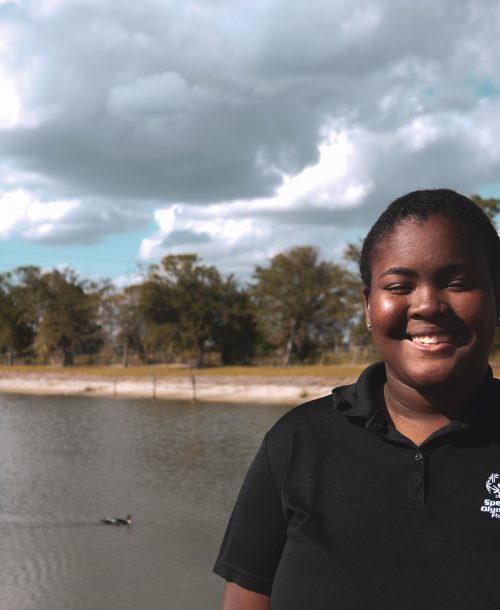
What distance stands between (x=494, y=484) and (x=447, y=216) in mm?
672

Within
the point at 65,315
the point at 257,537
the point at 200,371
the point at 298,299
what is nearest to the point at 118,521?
the point at 257,537

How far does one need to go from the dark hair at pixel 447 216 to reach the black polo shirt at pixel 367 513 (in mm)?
358

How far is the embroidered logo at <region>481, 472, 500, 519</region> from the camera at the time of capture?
63.8 inches

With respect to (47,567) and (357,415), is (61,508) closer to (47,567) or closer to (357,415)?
(47,567)

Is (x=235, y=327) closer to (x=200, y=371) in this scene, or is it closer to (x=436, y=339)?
(x=200, y=371)

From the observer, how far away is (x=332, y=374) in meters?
45.9

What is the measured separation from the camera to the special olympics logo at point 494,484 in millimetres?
1638

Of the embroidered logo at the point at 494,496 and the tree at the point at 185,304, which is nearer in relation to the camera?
the embroidered logo at the point at 494,496

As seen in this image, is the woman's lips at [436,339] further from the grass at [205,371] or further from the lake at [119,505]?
the grass at [205,371]

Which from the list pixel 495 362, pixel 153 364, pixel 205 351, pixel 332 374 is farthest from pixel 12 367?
pixel 495 362

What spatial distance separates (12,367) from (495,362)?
48.3 meters

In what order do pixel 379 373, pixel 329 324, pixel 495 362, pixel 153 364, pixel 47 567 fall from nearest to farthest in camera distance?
pixel 379 373 → pixel 47 567 → pixel 495 362 → pixel 329 324 → pixel 153 364

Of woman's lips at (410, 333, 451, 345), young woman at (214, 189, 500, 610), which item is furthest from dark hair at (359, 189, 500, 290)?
woman's lips at (410, 333, 451, 345)

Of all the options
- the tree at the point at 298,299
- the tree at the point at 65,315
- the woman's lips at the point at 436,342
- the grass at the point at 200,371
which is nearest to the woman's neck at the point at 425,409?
the woman's lips at the point at 436,342
